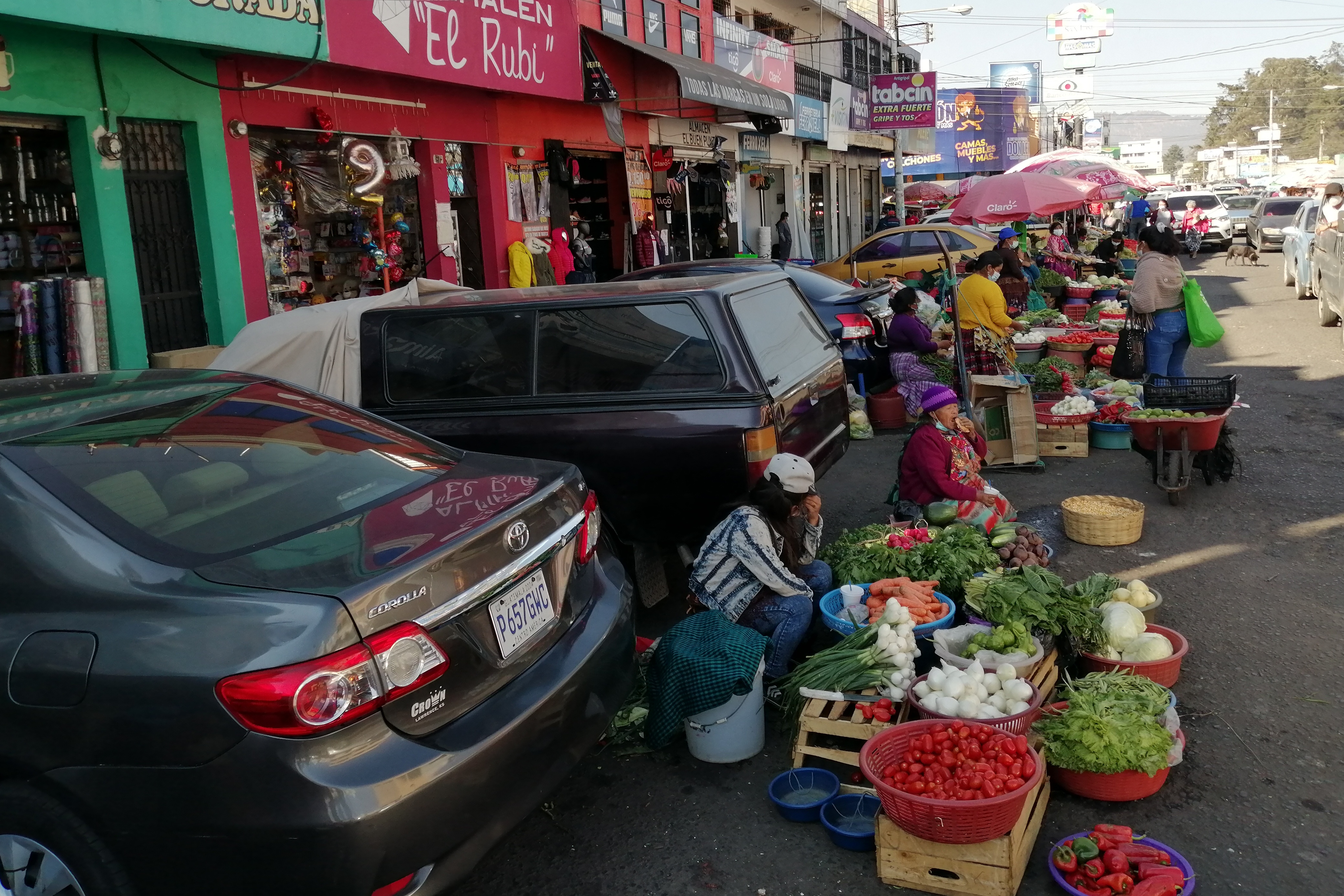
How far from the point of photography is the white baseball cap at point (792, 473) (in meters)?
5.00

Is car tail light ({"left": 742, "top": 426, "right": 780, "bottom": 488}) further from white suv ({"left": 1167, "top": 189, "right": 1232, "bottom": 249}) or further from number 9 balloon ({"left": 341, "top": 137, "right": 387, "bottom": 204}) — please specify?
white suv ({"left": 1167, "top": 189, "right": 1232, "bottom": 249})

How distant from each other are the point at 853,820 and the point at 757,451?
6.84 feet

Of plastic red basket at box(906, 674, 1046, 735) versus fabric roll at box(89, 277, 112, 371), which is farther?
fabric roll at box(89, 277, 112, 371)

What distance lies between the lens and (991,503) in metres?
6.43

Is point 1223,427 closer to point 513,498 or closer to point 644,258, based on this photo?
point 513,498

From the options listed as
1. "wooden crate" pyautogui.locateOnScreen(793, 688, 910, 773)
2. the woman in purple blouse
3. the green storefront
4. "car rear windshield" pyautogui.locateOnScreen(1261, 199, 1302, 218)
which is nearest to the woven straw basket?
"wooden crate" pyautogui.locateOnScreen(793, 688, 910, 773)

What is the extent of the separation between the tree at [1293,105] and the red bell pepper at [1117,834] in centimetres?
11811

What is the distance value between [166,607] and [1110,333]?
12317 mm

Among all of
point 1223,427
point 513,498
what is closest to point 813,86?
point 1223,427

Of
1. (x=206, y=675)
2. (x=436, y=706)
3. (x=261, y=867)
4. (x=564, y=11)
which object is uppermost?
(x=564, y=11)

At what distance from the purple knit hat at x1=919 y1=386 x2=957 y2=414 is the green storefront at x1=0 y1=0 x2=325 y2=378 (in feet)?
19.9

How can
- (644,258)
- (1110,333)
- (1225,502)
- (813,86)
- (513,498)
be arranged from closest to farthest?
1. (513,498)
2. (1225,502)
3. (1110,333)
4. (644,258)
5. (813,86)

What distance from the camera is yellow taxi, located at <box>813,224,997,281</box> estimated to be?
18.1m

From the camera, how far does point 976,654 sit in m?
4.37
